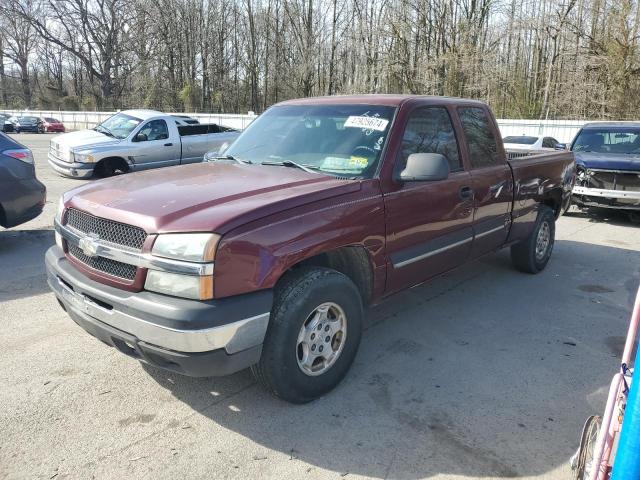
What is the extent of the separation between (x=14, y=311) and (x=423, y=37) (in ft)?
103

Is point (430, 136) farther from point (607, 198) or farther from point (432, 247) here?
point (607, 198)

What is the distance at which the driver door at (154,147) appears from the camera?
41.2ft

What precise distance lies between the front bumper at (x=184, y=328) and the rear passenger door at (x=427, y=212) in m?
1.30

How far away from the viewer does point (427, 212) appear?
401cm

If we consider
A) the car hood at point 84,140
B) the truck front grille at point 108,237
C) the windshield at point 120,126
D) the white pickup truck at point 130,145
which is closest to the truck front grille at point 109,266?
the truck front grille at point 108,237

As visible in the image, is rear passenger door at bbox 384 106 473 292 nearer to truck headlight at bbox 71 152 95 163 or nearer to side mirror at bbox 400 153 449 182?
side mirror at bbox 400 153 449 182

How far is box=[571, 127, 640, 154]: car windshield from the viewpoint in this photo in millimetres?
10008

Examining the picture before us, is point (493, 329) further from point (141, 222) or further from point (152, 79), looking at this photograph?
point (152, 79)

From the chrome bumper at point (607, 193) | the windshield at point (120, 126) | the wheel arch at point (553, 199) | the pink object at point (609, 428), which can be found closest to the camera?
the pink object at point (609, 428)

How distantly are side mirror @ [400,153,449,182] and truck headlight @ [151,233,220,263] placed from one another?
5.08 ft

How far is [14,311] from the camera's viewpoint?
184 inches

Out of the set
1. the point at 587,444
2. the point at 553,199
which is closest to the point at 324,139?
the point at 587,444

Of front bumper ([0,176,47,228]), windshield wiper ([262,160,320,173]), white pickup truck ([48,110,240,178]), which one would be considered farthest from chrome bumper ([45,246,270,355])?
white pickup truck ([48,110,240,178])

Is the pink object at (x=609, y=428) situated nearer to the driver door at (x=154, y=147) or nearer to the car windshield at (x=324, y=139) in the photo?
the car windshield at (x=324, y=139)
